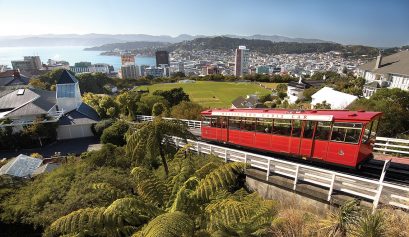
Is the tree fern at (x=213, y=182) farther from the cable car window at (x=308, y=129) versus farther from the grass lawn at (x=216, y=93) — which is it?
the grass lawn at (x=216, y=93)

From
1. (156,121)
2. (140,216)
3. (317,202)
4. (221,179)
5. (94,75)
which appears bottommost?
(94,75)

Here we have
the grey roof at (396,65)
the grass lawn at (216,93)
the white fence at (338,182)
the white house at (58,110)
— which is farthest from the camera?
the grass lawn at (216,93)

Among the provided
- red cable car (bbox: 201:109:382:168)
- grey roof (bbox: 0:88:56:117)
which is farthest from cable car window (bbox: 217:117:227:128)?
grey roof (bbox: 0:88:56:117)

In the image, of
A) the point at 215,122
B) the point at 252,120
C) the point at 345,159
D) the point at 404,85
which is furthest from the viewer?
Result: the point at 404,85

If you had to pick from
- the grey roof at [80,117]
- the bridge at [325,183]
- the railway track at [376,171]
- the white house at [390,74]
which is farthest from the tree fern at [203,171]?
the white house at [390,74]

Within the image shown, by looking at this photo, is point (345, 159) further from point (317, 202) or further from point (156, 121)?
point (156, 121)

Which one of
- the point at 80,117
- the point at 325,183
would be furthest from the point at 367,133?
the point at 80,117

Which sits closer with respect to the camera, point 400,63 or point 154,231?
point 154,231

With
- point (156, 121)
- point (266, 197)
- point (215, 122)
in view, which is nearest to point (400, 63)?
point (215, 122)
